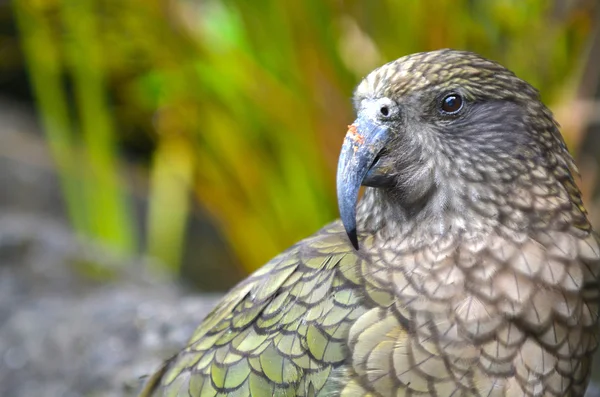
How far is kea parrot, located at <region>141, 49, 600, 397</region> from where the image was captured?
1.62 metres

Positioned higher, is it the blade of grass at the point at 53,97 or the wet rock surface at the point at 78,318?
the blade of grass at the point at 53,97

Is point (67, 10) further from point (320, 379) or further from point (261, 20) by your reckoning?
point (320, 379)

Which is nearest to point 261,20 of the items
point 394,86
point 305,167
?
point 305,167

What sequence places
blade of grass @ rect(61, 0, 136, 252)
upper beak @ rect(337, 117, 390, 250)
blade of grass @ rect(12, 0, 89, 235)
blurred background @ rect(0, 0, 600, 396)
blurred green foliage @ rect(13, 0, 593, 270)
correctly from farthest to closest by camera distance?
1. blade of grass @ rect(12, 0, 89, 235)
2. blade of grass @ rect(61, 0, 136, 252)
3. blurred green foliage @ rect(13, 0, 593, 270)
4. blurred background @ rect(0, 0, 600, 396)
5. upper beak @ rect(337, 117, 390, 250)

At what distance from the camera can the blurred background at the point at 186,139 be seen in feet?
10.3

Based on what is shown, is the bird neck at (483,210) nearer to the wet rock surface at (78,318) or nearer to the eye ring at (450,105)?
the eye ring at (450,105)

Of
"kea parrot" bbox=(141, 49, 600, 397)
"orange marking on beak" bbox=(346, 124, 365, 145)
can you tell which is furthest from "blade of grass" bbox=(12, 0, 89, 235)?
"orange marking on beak" bbox=(346, 124, 365, 145)

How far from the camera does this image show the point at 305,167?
4.02m

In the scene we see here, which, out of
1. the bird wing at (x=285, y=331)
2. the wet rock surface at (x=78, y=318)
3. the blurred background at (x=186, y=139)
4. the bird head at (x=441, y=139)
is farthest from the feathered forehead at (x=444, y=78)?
the blurred background at (x=186, y=139)

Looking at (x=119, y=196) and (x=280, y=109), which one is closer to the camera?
(x=280, y=109)

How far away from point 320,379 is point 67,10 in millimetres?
3448

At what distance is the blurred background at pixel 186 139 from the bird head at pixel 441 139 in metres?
1.41

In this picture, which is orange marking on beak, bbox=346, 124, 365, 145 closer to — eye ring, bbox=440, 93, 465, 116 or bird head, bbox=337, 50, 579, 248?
bird head, bbox=337, 50, 579, 248

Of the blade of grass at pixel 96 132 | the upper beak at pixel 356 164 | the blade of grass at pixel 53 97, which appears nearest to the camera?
the upper beak at pixel 356 164
